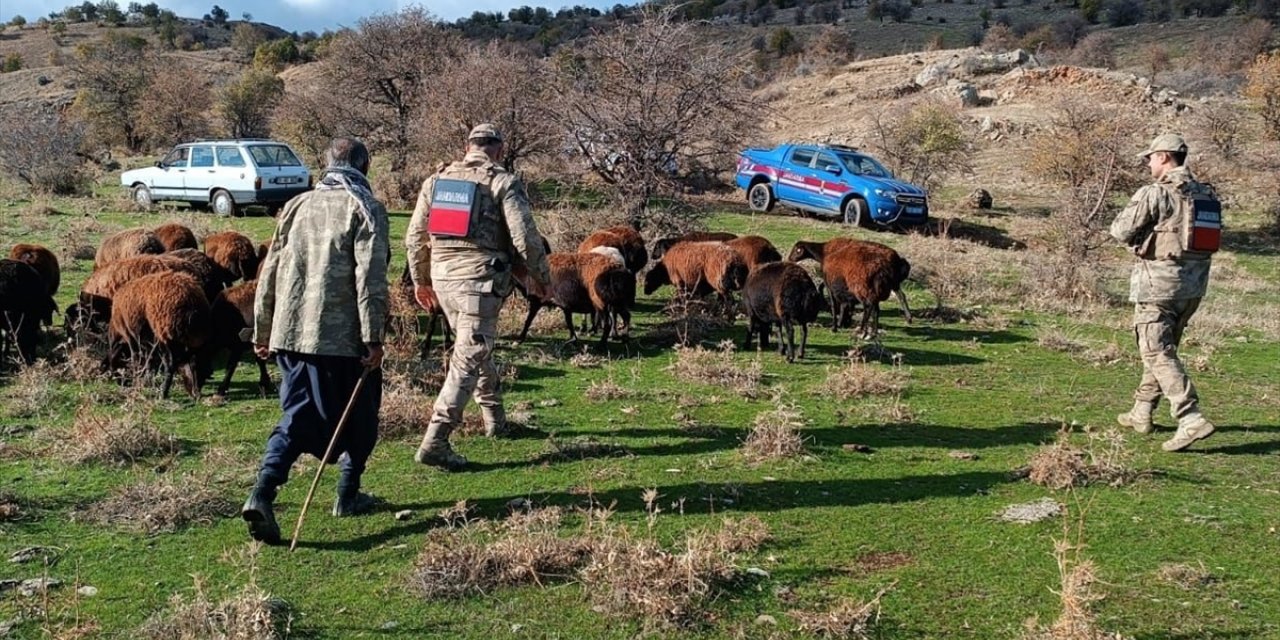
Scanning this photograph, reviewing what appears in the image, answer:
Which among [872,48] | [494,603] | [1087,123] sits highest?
[872,48]

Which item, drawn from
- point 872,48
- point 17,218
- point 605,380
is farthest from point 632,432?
point 872,48

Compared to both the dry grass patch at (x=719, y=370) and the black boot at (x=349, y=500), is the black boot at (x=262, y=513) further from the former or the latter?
the dry grass patch at (x=719, y=370)

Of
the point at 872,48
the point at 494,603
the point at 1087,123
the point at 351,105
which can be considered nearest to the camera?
the point at 494,603

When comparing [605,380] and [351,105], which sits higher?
[351,105]

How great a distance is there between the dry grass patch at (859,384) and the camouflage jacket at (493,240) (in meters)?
3.31

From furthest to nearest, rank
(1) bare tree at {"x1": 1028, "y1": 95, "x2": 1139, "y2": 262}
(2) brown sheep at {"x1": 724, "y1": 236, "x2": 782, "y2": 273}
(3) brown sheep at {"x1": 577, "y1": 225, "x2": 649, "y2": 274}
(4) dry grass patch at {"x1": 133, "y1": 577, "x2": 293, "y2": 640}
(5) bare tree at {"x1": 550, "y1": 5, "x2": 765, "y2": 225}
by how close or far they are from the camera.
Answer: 1. (5) bare tree at {"x1": 550, "y1": 5, "x2": 765, "y2": 225}
2. (1) bare tree at {"x1": 1028, "y1": 95, "x2": 1139, "y2": 262}
3. (3) brown sheep at {"x1": 577, "y1": 225, "x2": 649, "y2": 274}
4. (2) brown sheep at {"x1": 724, "y1": 236, "x2": 782, "y2": 273}
5. (4) dry grass patch at {"x1": 133, "y1": 577, "x2": 293, "y2": 640}

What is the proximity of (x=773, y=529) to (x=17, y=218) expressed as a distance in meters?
18.3

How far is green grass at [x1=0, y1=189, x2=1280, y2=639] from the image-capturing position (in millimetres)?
4375

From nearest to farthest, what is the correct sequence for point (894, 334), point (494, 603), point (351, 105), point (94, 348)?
point (494, 603)
point (94, 348)
point (894, 334)
point (351, 105)

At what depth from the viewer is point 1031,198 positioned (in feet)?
95.1

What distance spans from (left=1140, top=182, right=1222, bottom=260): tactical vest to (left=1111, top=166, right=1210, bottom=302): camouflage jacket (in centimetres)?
3

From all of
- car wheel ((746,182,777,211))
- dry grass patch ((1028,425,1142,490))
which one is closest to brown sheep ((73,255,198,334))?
dry grass patch ((1028,425,1142,490))

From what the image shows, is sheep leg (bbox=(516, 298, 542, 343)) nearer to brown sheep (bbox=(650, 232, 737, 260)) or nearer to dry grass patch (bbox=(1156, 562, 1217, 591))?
brown sheep (bbox=(650, 232, 737, 260))

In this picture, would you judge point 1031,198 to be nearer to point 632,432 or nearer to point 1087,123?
point 1087,123
